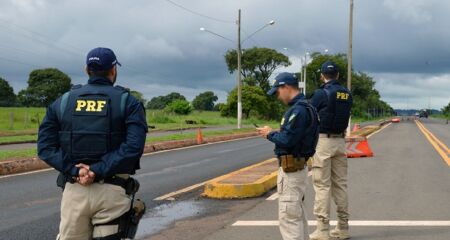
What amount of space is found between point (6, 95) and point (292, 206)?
301 feet

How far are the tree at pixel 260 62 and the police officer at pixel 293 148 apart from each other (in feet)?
259

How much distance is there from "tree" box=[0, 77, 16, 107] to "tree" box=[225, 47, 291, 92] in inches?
1418

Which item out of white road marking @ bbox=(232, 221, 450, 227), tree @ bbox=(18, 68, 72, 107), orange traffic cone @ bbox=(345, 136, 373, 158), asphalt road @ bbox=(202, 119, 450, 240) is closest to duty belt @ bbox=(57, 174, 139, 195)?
asphalt road @ bbox=(202, 119, 450, 240)

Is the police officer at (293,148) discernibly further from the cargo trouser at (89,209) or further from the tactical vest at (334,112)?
the cargo trouser at (89,209)

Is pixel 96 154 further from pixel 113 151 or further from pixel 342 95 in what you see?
pixel 342 95

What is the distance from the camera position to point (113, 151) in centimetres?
359

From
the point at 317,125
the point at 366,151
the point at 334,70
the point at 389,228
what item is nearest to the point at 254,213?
the point at 389,228

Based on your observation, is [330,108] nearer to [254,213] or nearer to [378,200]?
[254,213]

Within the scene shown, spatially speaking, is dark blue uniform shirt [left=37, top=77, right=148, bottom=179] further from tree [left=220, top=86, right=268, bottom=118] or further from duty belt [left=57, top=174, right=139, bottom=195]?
tree [left=220, top=86, right=268, bottom=118]

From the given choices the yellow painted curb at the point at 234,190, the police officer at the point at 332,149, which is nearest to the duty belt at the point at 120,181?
the police officer at the point at 332,149

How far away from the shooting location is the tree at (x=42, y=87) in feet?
278

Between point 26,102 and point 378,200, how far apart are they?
3333 inches

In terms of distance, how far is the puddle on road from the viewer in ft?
22.8

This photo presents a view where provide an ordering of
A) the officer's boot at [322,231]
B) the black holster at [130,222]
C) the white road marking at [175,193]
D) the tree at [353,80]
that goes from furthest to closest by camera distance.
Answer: the tree at [353,80] → the white road marking at [175,193] → the officer's boot at [322,231] → the black holster at [130,222]
